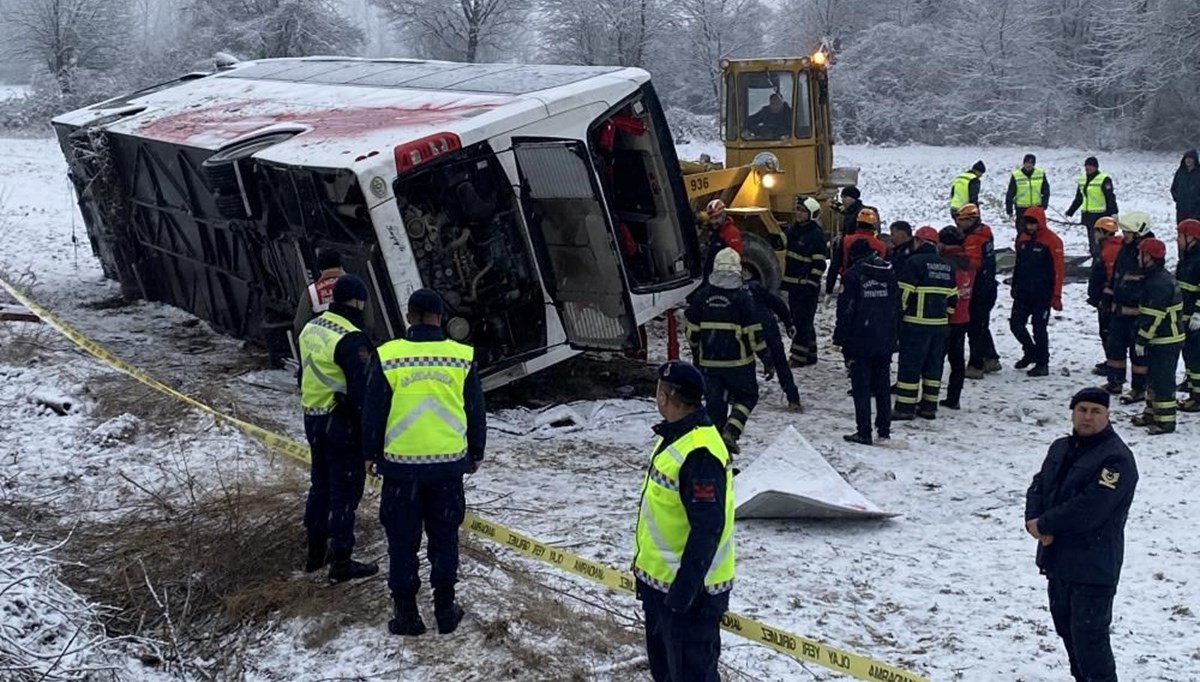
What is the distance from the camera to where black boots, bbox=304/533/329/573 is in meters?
5.56

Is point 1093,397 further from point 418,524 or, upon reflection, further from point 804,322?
point 804,322

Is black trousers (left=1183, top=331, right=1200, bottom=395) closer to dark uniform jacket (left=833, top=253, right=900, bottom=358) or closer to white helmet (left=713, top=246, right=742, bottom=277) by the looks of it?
dark uniform jacket (left=833, top=253, right=900, bottom=358)

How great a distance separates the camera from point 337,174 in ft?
24.8

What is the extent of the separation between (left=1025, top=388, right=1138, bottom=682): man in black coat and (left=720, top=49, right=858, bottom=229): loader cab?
8.96m

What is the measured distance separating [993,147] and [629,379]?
2878 cm

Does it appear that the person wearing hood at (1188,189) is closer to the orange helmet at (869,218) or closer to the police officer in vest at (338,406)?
the orange helmet at (869,218)

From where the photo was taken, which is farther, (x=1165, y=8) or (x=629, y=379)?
(x=1165, y=8)

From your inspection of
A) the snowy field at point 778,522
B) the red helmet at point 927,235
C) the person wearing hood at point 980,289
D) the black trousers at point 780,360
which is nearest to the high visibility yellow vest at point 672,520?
the snowy field at point 778,522

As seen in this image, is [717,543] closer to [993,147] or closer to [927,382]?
[927,382]

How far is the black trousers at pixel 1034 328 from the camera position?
10.1m

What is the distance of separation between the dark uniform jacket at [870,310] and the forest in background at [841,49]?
87.2ft

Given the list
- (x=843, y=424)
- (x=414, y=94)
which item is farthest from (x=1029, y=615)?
(x=414, y=94)

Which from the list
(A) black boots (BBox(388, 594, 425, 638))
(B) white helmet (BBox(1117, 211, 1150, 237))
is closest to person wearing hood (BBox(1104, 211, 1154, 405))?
(B) white helmet (BBox(1117, 211, 1150, 237))

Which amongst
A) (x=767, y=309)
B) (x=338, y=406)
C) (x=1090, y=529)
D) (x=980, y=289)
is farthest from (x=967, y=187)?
(x=338, y=406)
